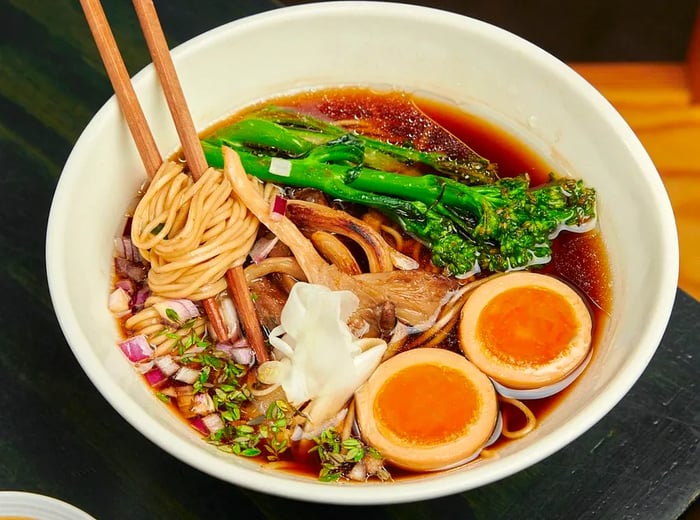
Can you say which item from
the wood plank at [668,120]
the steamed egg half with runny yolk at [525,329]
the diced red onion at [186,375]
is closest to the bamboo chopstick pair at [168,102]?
the diced red onion at [186,375]

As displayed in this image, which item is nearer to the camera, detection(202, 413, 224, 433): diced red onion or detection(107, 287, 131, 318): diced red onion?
detection(202, 413, 224, 433): diced red onion

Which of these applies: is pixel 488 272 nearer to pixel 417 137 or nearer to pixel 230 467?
pixel 417 137

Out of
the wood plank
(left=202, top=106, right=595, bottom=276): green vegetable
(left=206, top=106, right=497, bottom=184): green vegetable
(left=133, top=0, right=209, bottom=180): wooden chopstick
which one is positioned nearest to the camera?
(left=133, top=0, right=209, bottom=180): wooden chopstick

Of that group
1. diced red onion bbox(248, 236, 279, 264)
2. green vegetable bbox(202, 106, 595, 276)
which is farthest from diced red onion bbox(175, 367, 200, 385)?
green vegetable bbox(202, 106, 595, 276)

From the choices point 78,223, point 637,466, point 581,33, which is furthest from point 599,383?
point 581,33

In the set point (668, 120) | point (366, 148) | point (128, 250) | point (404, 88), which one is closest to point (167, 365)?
point (128, 250)

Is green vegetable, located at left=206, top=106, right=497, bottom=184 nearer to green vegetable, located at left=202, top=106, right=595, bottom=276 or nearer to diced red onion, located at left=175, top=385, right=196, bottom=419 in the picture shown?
green vegetable, located at left=202, top=106, right=595, bottom=276
